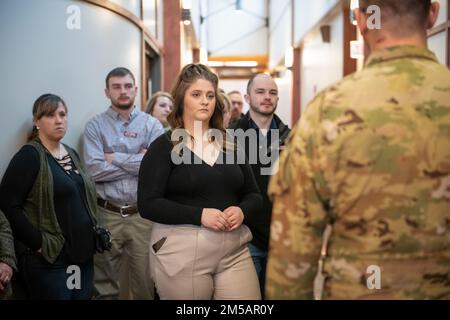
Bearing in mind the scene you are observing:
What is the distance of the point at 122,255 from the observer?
11.0 ft

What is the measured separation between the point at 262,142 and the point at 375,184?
5.77ft

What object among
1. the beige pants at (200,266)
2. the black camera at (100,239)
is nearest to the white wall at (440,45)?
the beige pants at (200,266)

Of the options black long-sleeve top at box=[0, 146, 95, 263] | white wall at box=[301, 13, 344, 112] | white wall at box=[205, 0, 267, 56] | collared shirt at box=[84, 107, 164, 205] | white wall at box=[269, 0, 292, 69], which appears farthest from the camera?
white wall at box=[205, 0, 267, 56]

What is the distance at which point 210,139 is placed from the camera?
2.23 meters

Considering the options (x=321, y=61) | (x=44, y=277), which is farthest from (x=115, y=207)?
(x=321, y=61)

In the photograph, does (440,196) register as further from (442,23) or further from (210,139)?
(442,23)

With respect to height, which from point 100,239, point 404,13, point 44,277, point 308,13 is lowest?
point 44,277

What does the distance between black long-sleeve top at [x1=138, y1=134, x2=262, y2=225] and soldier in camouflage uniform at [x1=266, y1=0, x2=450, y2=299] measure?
2.77ft

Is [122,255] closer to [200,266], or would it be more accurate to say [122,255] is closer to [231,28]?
[200,266]

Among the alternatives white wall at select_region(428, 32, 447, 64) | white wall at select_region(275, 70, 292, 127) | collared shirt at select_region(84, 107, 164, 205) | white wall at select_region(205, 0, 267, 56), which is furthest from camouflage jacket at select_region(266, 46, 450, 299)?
white wall at select_region(205, 0, 267, 56)

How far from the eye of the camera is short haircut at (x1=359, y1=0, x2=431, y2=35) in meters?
1.22

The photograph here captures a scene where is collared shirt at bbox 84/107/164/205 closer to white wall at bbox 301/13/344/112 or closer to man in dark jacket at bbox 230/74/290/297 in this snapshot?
man in dark jacket at bbox 230/74/290/297
